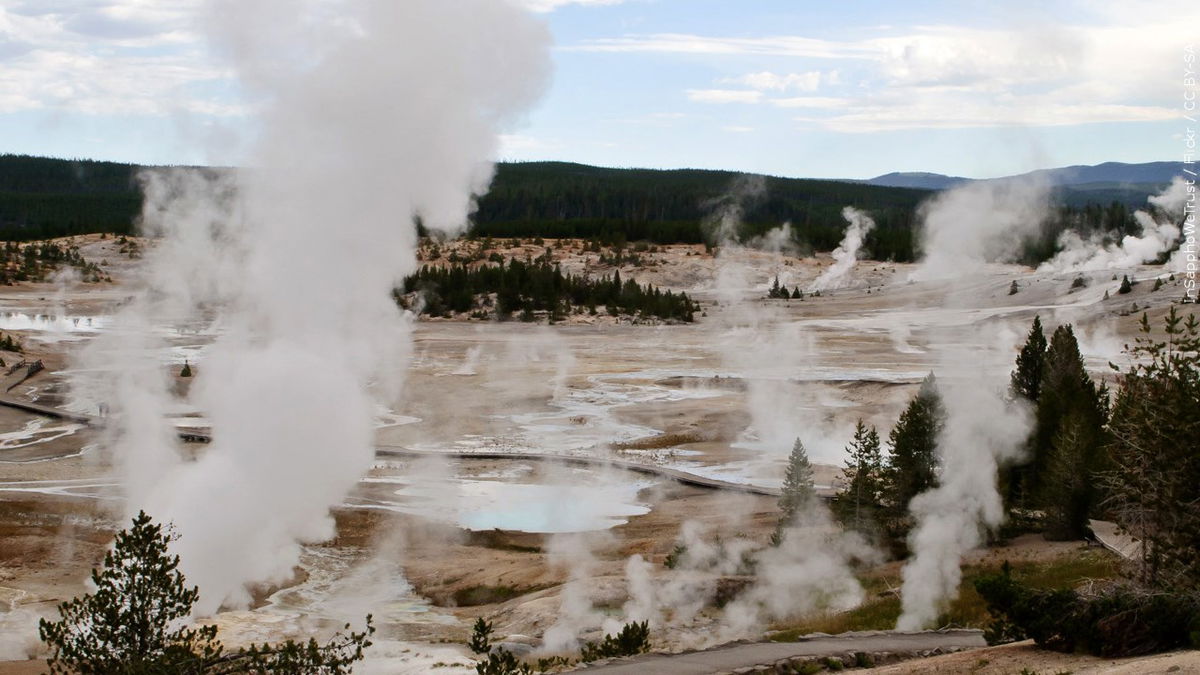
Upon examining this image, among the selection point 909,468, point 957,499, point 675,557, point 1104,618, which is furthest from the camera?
point 957,499

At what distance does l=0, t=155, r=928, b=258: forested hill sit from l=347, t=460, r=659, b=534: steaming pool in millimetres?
80995

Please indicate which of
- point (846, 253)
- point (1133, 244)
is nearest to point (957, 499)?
point (1133, 244)

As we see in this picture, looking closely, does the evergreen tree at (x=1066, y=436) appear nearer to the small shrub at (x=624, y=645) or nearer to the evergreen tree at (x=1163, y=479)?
the evergreen tree at (x=1163, y=479)

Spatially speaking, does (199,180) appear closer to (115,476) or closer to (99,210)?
(115,476)

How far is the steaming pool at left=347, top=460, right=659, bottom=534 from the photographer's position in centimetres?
3153

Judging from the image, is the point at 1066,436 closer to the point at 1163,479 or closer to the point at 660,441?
the point at 1163,479

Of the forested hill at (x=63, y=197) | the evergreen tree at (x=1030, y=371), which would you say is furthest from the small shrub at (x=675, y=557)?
the forested hill at (x=63, y=197)

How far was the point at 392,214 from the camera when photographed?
97.9 ft

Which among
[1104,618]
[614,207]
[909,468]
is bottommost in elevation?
[1104,618]

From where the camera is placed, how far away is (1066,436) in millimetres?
26672

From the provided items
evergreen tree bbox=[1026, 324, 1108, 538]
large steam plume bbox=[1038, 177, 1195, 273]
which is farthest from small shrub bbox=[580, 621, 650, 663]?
large steam plume bbox=[1038, 177, 1195, 273]

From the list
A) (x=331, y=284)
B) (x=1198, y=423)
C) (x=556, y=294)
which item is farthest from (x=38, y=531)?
(x=556, y=294)

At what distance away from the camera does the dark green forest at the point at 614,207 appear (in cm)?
11821

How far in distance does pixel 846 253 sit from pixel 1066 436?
87.2 m
